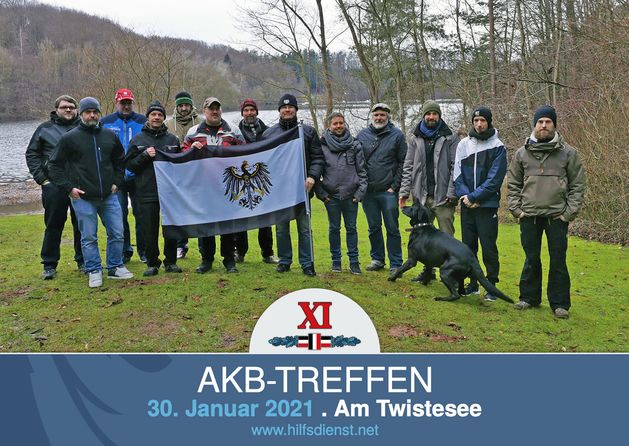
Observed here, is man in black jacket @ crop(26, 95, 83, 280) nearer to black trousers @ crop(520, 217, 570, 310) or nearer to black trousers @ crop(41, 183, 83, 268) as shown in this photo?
black trousers @ crop(41, 183, 83, 268)

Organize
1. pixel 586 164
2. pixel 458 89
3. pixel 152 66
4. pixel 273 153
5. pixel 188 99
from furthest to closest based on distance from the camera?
pixel 458 89, pixel 152 66, pixel 586 164, pixel 188 99, pixel 273 153

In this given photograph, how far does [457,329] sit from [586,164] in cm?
925

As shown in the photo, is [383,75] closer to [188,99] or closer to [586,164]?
[586,164]

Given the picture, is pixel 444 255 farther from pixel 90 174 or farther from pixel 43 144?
pixel 43 144

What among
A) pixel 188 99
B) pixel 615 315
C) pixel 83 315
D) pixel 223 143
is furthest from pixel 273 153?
pixel 615 315

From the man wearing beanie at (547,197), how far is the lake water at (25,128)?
13.9 ft

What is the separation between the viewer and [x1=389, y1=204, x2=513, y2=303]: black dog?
6562mm

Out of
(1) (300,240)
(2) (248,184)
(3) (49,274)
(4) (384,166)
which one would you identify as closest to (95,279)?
(3) (49,274)

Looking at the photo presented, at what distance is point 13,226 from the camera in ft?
45.3

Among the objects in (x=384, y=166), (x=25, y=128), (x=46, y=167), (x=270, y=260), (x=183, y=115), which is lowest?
(x=270, y=260)

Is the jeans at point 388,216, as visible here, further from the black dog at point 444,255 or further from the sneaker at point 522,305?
the sneaker at point 522,305

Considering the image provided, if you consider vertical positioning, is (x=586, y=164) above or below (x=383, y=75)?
below

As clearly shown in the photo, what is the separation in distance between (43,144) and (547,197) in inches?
258

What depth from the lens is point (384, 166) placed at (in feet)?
25.5
